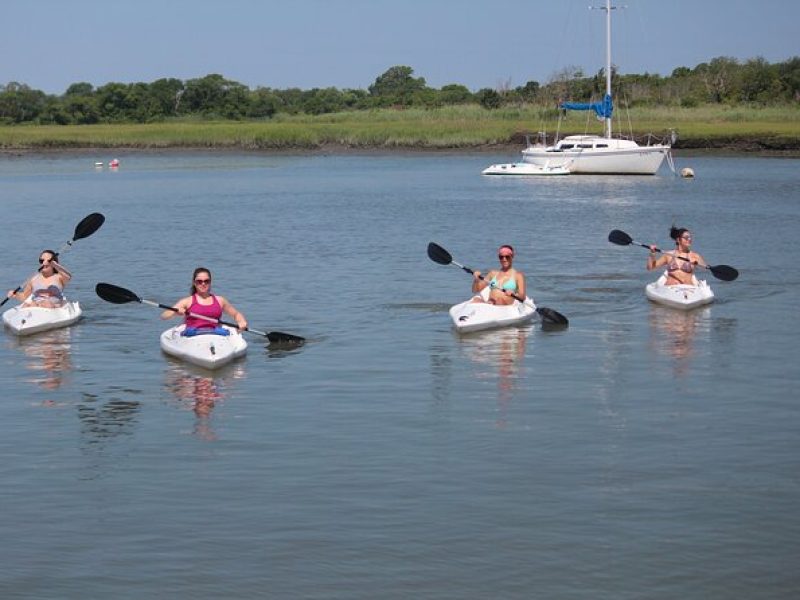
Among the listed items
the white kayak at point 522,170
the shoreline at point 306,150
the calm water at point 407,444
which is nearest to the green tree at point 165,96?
the shoreline at point 306,150

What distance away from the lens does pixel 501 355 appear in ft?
63.3

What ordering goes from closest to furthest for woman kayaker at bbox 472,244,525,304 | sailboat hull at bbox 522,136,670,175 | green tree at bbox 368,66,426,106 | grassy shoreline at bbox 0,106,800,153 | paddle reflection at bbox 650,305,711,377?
1. paddle reflection at bbox 650,305,711,377
2. woman kayaker at bbox 472,244,525,304
3. sailboat hull at bbox 522,136,670,175
4. grassy shoreline at bbox 0,106,800,153
5. green tree at bbox 368,66,426,106

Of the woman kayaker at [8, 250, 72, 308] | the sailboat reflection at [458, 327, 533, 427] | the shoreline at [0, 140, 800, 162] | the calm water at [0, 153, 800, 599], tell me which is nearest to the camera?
the calm water at [0, 153, 800, 599]

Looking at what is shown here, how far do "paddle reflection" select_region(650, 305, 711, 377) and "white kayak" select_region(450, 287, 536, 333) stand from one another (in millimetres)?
1946

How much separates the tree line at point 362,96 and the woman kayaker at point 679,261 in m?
73.8

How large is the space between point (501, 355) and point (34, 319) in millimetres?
6787

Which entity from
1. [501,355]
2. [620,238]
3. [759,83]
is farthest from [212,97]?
[501,355]

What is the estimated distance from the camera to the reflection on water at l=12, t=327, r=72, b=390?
1806cm

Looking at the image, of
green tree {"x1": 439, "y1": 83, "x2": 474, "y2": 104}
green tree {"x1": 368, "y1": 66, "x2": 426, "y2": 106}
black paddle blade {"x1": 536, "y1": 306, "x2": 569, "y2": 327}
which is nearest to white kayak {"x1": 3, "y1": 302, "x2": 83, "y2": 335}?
black paddle blade {"x1": 536, "y1": 306, "x2": 569, "y2": 327}

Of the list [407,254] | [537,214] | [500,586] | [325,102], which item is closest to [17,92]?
[325,102]

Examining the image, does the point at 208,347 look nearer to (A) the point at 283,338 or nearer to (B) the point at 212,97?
(A) the point at 283,338

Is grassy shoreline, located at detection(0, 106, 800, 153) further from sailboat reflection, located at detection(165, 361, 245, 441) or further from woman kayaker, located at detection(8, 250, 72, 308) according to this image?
sailboat reflection, located at detection(165, 361, 245, 441)

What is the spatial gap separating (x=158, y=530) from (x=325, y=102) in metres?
134

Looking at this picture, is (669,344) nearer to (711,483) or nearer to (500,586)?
(711,483)
